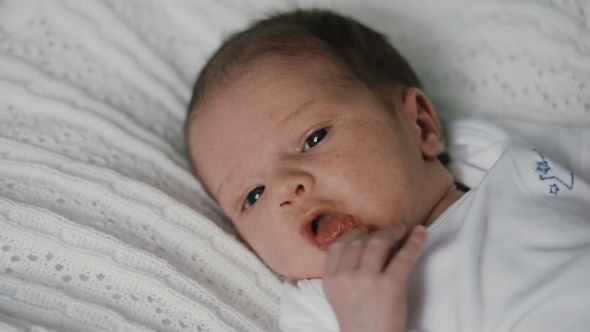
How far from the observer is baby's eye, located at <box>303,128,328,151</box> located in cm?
127

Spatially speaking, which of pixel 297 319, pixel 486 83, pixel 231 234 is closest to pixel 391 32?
pixel 486 83

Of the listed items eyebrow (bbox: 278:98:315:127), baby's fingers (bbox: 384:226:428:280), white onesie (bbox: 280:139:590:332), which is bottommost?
white onesie (bbox: 280:139:590:332)

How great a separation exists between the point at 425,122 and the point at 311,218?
442 millimetres

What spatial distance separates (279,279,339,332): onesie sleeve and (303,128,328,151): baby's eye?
28 cm

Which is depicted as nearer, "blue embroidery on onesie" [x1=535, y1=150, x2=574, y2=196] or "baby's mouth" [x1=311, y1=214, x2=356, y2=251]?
"baby's mouth" [x1=311, y1=214, x2=356, y2=251]

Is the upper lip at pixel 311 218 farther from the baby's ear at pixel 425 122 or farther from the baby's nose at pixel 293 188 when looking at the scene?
the baby's ear at pixel 425 122

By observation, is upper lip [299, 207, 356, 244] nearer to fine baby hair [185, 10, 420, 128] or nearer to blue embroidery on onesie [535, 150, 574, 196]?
fine baby hair [185, 10, 420, 128]

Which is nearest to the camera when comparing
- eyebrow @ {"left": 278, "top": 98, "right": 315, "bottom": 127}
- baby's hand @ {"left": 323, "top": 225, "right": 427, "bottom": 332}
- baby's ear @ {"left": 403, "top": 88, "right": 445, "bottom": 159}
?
baby's hand @ {"left": 323, "top": 225, "right": 427, "bottom": 332}

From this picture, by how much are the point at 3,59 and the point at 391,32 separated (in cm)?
105

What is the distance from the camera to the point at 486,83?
1716mm

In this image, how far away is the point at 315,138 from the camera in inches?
50.2

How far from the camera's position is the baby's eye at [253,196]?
4.46 ft

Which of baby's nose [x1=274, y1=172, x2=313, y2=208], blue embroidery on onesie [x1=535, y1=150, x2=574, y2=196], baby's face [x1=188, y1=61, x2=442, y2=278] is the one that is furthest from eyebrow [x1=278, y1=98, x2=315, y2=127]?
blue embroidery on onesie [x1=535, y1=150, x2=574, y2=196]

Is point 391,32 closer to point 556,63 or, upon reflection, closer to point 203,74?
point 556,63
